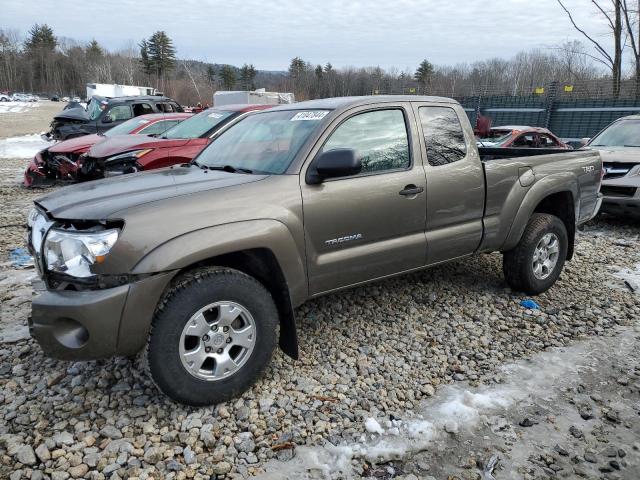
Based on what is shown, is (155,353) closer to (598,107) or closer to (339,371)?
(339,371)

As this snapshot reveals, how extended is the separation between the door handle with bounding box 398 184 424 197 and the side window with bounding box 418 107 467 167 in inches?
11.6

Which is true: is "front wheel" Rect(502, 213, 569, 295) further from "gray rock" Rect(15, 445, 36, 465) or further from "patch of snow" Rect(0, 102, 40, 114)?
"patch of snow" Rect(0, 102, 40, 114)

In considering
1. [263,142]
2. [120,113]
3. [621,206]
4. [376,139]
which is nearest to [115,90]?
[120,113]

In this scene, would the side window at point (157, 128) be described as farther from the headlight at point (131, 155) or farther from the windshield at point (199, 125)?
the headlight at point (131, 155)

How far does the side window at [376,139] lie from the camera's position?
11.5 ft

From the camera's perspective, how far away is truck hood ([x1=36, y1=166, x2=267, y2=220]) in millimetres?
2738

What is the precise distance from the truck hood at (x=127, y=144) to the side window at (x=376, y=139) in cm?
515

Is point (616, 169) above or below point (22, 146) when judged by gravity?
above

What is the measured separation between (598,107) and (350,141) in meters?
15.7

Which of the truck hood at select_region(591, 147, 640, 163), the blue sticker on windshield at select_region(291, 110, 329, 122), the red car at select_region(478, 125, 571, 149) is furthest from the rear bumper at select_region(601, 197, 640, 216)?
the blue sticker on windshield at select_region(291, 110, 329, 122)

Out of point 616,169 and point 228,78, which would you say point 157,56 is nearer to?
point 228,78

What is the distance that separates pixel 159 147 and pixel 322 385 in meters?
5.94

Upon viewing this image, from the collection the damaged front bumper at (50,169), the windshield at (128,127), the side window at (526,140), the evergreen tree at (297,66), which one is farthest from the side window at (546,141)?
the evergreen tree at (297,66)

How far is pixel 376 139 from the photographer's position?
3.66 m
